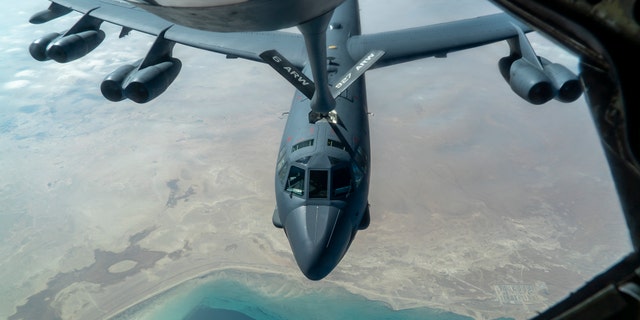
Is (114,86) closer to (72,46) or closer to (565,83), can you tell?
(72,46)

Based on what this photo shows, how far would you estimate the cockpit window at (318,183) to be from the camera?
50.2 ft

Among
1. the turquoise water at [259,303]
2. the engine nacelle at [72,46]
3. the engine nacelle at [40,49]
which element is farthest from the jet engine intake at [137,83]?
the turquoise water at [259,303]

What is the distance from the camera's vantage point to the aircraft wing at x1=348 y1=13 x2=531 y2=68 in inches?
904

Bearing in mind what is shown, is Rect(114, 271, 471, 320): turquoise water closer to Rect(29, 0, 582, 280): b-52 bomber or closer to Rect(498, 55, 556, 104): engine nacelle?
Rect(29, 0, 582, 280): b-52 bomber

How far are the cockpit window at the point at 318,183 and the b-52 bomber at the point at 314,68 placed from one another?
0.04 meters

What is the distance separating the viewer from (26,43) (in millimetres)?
164875

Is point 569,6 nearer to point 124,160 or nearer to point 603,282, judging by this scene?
point 603,282

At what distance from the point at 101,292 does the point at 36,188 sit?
170 ft

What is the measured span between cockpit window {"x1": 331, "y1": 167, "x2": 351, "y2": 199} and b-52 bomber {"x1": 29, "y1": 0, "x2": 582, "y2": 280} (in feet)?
0.13

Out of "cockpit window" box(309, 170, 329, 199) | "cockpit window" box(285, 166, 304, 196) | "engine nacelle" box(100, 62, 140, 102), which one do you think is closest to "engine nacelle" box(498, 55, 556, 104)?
"cockpit window" box(309, 170, 329, 199)

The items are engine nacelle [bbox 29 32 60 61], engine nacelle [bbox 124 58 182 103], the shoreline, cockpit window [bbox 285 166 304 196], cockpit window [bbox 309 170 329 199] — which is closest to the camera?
cockpit window [bbox 309 170 329 199]

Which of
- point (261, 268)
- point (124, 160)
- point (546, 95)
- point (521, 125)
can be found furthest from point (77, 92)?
point (546, 95)

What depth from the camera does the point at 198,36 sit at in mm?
24422

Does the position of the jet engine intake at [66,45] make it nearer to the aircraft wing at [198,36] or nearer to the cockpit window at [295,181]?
the aircraft wing at [198,36]
